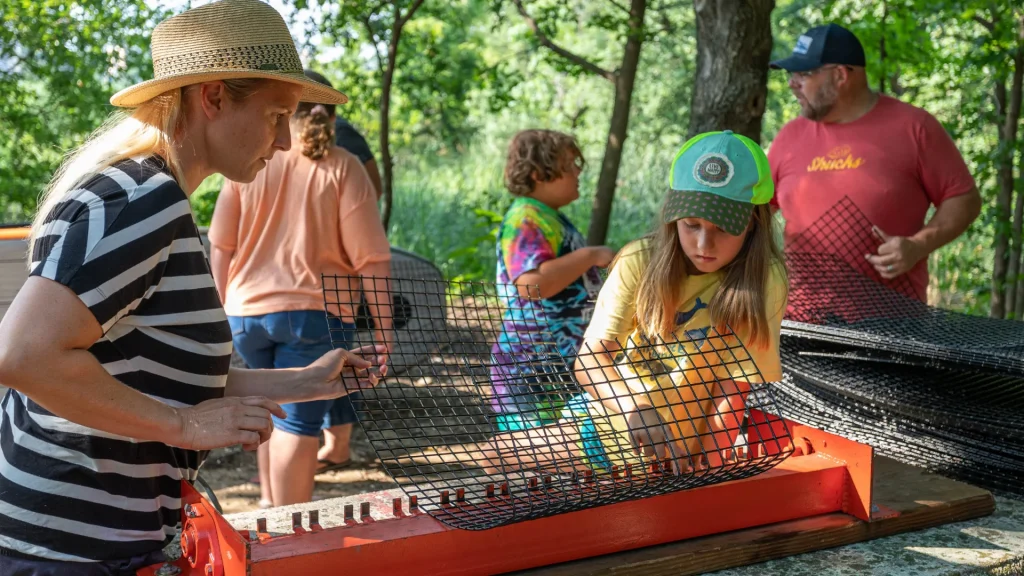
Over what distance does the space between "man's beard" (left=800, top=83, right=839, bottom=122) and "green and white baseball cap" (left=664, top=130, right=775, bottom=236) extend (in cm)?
155

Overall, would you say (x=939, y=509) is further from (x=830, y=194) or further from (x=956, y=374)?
(x=830, y=194)

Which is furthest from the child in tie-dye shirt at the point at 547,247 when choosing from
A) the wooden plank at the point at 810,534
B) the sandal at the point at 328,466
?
the sandal at the point at 328,466

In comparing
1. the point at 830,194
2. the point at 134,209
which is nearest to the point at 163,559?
the point at 134,209

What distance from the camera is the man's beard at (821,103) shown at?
3574 mm

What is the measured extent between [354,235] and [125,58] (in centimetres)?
452

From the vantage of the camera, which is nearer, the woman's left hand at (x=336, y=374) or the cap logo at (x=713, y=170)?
the woman's left hand at (x=336, y=374)

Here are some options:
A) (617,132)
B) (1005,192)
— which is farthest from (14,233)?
(1005,192)

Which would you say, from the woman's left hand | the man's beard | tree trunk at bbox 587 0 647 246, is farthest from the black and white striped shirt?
tree trunk at bbox 587 0 647 246

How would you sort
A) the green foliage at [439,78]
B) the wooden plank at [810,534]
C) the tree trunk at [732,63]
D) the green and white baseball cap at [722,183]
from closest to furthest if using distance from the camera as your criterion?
the wooden plank at [810,534] < the green and white baseball cap at [722,183] < the tree trunk at [732,63] < the green foliage at [439,78]

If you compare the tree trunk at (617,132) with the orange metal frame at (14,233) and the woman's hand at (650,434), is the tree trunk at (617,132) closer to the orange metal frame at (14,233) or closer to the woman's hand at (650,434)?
the orange metal frame at (14,233)

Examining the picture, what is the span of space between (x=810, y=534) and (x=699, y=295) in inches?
24.4

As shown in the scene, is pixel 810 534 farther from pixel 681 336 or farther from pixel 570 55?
pixel 570 55

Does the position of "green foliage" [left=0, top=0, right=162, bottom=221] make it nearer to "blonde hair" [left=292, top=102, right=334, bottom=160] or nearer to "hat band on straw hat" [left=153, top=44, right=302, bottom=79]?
"blonde hair" [left=292, top=102, right=334, bottom=160]

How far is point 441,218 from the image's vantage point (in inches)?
375
